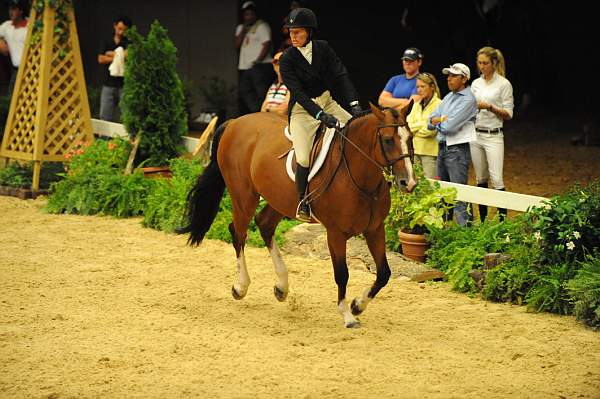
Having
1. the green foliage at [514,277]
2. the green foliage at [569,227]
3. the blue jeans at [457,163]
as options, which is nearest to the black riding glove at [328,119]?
the green foliage at [569,227]

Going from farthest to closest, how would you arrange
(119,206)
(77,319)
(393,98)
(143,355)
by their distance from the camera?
(119,206) < (393,98) < (77,319) < (143,355)

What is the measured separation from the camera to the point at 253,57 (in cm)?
1623

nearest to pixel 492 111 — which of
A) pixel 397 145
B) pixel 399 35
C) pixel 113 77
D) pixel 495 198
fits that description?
pixel 495 198

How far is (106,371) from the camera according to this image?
21.7 feet

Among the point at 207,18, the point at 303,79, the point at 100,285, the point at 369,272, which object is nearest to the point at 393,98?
the point at 369,272

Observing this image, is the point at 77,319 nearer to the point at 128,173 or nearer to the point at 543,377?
the point at 543,377

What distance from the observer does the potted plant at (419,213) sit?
947 centimetres

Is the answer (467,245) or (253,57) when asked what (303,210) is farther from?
(253,57)

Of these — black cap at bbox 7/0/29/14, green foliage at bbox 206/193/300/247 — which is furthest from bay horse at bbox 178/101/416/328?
black cap at bbox 7/0/29/14

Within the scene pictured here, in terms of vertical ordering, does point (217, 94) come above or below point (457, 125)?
below

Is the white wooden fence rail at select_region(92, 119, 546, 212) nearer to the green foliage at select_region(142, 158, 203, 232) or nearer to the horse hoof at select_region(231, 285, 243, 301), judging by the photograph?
the horse hoof at select_region(231, 285, 243, 301)

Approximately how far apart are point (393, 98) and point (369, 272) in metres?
2.53

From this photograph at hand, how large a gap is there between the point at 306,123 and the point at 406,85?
3.45 metres

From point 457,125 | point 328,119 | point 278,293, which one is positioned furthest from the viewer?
point 457,125
